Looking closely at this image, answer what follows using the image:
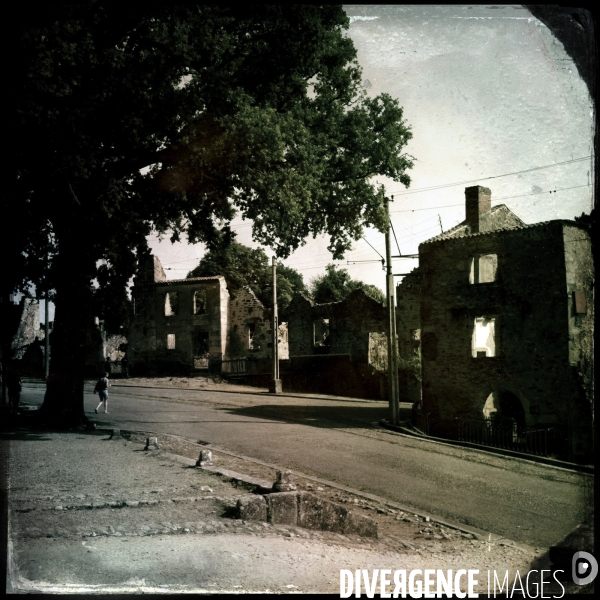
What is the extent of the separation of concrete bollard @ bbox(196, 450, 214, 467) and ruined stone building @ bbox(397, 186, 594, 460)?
168 inches

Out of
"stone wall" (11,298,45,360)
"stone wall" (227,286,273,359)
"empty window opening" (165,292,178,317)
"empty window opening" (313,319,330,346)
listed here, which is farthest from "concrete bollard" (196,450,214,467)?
"empty window opening" (165,292,178,317)

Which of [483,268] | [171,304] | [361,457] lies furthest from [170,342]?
[483,268]

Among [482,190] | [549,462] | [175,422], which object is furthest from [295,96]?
Result: [549,462]

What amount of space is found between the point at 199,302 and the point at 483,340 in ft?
22.1

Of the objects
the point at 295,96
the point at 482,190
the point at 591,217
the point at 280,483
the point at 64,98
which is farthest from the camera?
the point at 295,96

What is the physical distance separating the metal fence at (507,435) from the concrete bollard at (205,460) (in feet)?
21.5

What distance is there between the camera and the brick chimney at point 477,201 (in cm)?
622

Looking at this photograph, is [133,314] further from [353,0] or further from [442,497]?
[353,0]

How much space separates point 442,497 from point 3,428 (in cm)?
602

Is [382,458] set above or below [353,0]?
below

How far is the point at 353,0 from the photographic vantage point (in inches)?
180

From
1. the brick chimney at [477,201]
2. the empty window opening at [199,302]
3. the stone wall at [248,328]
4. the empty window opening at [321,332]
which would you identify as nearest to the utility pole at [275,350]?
the stone wall at [248,328]

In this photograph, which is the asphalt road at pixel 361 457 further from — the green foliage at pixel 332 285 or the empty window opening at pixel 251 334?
the green foliage at pixel 332 285

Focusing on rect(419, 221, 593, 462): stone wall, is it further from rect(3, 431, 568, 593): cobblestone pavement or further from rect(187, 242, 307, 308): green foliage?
rect(3, 431, 568, 593): cobblestone pavement
